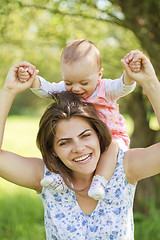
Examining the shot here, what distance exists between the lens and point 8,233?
392cm

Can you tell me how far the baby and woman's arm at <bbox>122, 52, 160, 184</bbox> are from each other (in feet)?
0.36

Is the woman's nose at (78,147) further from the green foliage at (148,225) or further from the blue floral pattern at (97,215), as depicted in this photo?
the green foliage at (148,225)

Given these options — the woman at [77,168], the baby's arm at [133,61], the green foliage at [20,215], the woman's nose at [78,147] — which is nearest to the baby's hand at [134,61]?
the baby's arm at [133,61]

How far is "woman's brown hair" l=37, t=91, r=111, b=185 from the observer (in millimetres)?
1993

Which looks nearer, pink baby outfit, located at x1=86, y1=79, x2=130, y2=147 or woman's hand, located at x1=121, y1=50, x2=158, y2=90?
woman's hand, located at x1=121, y1=50, x2=158, y2=90

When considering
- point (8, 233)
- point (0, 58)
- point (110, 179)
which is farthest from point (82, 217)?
point (0, 58)

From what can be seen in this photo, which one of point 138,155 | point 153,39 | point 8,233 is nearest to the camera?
point 138,155

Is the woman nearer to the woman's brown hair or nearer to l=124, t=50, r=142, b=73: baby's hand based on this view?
the woman's brown hair

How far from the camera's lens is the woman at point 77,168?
1938 mm

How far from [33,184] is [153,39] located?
6.17 ft

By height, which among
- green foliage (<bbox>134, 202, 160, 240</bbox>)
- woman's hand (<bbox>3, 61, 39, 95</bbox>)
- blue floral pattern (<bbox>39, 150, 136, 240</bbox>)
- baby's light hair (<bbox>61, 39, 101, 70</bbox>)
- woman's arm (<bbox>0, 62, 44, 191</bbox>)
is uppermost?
baby's light hair (<bbox>61, 39, 101, 70</bbox>)

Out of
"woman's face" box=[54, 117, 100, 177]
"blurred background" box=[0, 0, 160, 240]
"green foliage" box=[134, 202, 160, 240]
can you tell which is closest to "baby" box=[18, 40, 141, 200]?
"woman's face" box=[54, 117, 100, 177]

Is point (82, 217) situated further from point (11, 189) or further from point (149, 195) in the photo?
point (11, 189)

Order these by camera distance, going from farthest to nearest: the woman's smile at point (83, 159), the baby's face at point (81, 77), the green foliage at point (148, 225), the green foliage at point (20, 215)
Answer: the green foliage at point (20, 215) < the green foliage at point (148, 225) < the baby's face at point (81, 77) < the woman's smile at point (83, 159)
